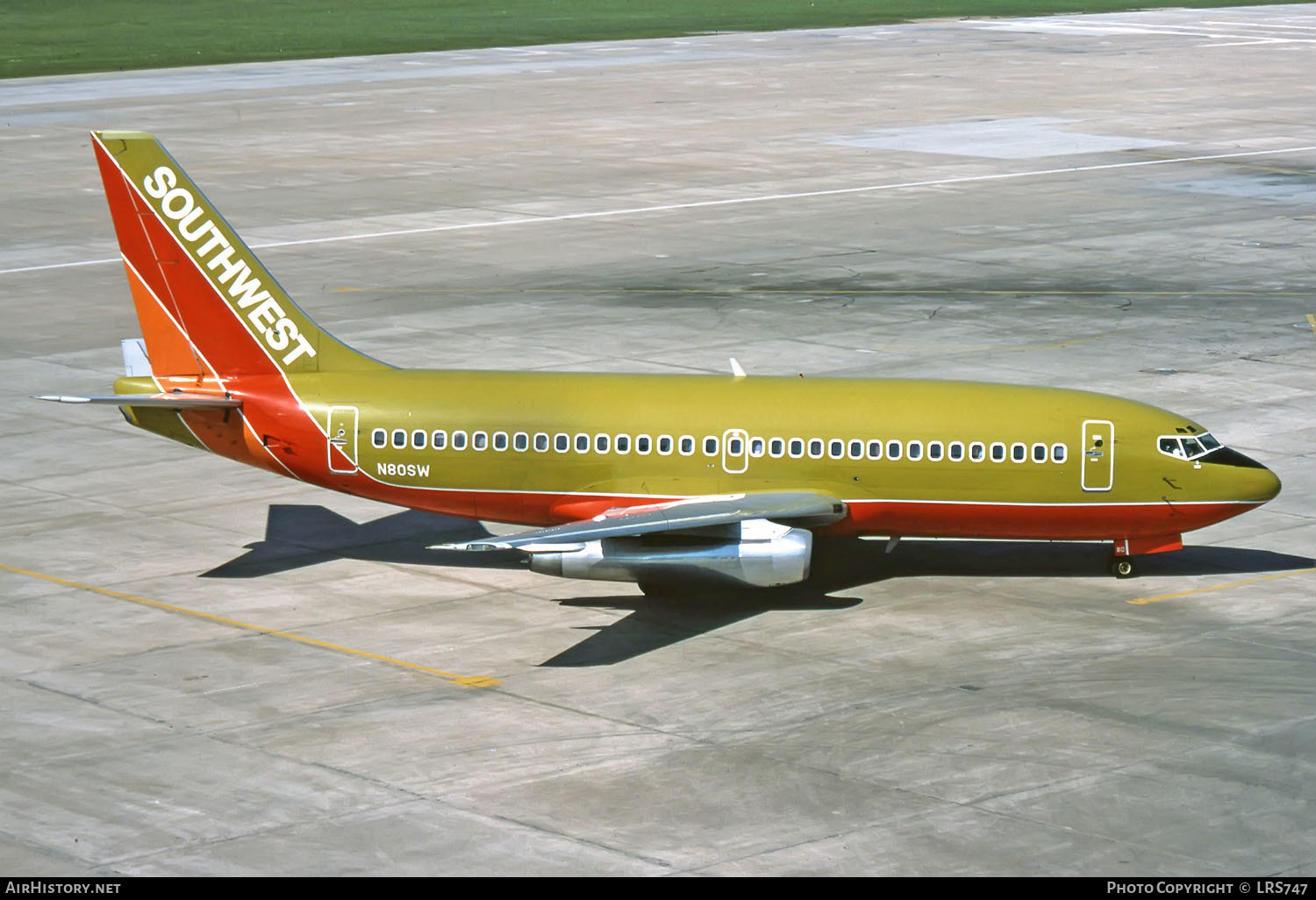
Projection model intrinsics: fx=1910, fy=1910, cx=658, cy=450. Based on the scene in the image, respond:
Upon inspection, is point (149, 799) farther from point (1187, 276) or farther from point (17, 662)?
point (1187, 276)

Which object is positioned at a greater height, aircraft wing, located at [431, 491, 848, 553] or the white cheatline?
the white cheatline

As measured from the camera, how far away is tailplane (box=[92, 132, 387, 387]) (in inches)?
1551

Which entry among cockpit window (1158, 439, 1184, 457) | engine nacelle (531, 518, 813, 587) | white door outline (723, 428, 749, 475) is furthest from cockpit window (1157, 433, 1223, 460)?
white door outline (723, 428, 749, 475)

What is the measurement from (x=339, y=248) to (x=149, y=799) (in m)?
48.6

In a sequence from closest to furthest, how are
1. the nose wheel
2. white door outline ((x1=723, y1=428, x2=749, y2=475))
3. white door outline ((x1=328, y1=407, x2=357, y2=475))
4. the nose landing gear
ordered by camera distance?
white door outline ((x1=723, y1=428, x2=749, y2=475)) < the nose landing gear < white door outline ((x1=328, y1=407, x2=357, y2=475)) < the nose wheel

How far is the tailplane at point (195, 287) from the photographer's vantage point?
39406 mm

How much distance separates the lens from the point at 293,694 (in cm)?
3244

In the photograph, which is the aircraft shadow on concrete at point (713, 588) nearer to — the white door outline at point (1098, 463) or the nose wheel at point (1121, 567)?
the nose wheel at point (1121, 567)

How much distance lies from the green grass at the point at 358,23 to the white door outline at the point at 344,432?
9752 centimetres

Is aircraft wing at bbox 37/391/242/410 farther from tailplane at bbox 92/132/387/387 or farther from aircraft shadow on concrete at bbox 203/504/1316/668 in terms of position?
aircraft shadow on concrete at bbox 203/504/1316/668

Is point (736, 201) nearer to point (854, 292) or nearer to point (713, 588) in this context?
point (854, 292)

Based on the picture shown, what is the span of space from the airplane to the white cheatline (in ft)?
111

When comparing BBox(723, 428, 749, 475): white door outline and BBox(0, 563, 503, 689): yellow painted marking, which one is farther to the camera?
BBox(723, 428, 749, 475): white door outline

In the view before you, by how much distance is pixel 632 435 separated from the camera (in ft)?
125
